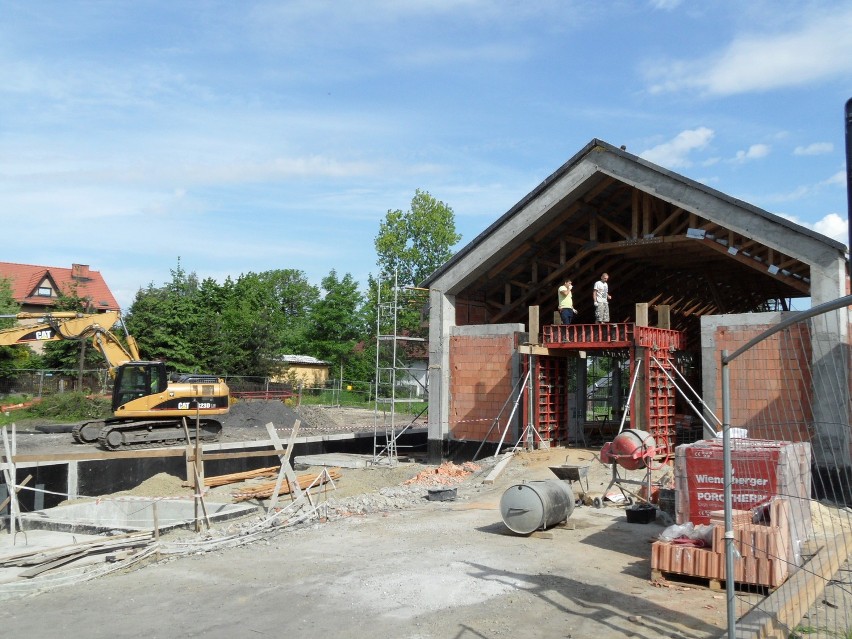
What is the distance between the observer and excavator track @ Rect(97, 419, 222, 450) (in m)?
22.8

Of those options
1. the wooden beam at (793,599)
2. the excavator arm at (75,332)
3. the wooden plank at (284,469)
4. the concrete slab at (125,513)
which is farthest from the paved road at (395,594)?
the excavator arm at (75,332)

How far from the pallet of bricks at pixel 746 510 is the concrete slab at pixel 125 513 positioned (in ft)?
29.5

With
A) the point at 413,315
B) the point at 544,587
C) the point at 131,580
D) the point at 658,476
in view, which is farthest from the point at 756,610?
the point at 413,315

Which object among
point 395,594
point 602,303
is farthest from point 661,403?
point 395,594

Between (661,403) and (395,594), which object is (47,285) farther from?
(395,594)

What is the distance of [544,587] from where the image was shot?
344 inches

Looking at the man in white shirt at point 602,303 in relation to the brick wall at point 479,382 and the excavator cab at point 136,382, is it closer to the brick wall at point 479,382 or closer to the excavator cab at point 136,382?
the brick wall at point 479,382

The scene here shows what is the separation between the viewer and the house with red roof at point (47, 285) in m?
53.5

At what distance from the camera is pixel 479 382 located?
22375mm

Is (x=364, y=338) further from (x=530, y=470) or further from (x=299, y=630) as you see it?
(x=299, y=630)

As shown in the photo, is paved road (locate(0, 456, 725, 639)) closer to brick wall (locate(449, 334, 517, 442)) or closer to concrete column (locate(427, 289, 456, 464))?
brick wall (locate(449, 334, 517, 442))

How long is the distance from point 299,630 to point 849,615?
220 inches

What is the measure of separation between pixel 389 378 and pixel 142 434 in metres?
29.9

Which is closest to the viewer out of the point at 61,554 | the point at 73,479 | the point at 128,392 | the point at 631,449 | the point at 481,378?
the point at 61,554
